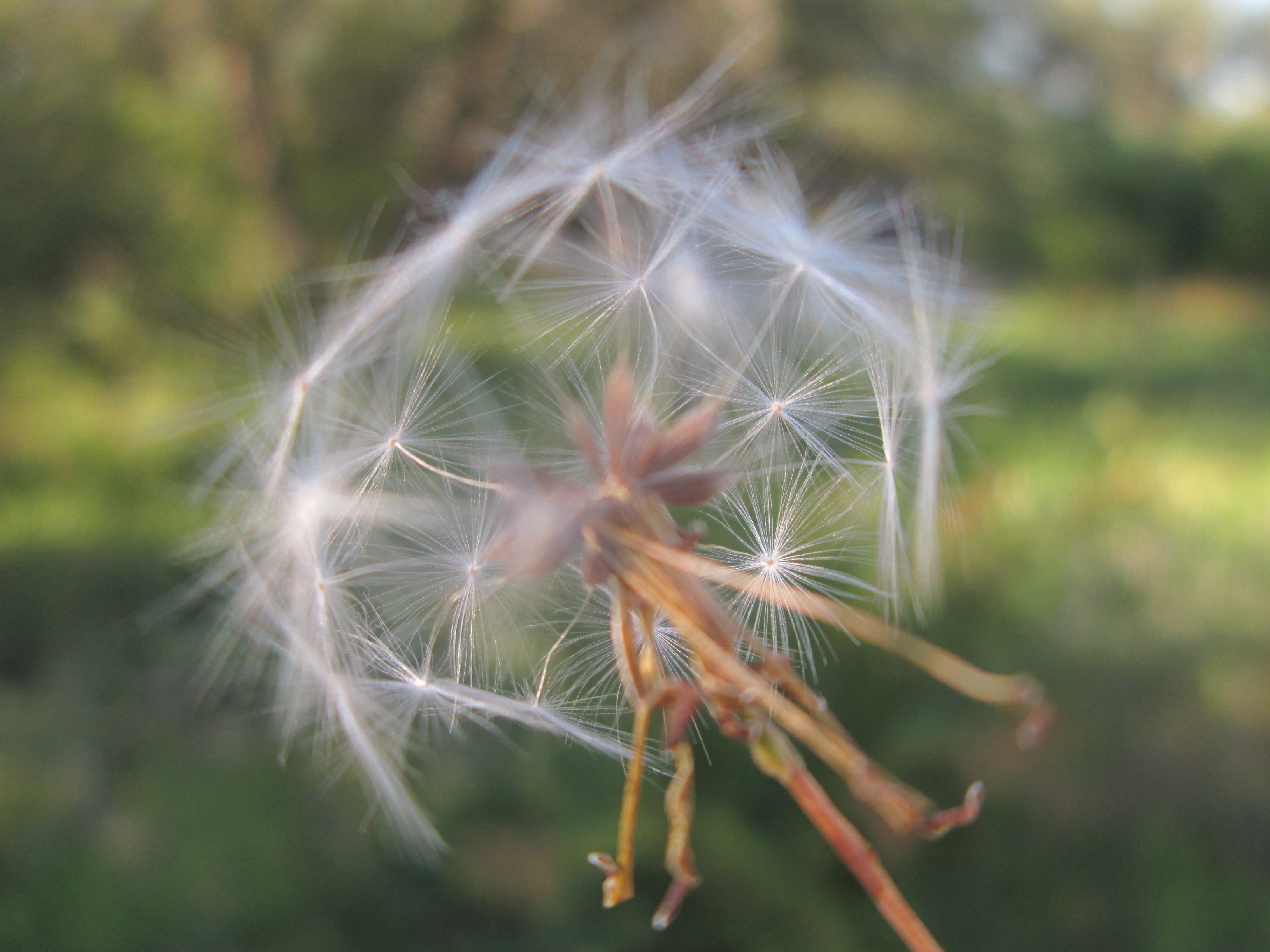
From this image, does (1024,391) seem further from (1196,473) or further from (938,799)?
(938,799)

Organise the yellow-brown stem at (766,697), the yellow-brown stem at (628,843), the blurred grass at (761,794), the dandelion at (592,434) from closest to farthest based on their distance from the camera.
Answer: the yellow-brown stem at (766,697), the yellow-brown stem at (628,843), the dandelion at (592,434), the blurred grass at (761,794)

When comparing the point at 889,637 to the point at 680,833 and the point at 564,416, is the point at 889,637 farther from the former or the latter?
the point at 564,416

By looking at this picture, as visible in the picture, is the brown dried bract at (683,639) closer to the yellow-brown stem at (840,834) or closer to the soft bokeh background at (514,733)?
the yellow-brown stem at (840,834)

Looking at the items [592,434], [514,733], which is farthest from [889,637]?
[514,733]

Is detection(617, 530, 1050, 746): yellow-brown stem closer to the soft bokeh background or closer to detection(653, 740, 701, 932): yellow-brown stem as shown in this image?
detection(653, 740, 701, 932): yellow-brown stem

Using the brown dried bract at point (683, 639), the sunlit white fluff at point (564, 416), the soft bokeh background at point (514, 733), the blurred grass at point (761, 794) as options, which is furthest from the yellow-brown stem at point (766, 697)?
the blurred grass at point (761, 794)

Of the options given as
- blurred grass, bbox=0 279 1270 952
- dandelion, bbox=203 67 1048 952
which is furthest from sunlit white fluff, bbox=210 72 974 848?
blurred grass, bbox=0 279 1270 952

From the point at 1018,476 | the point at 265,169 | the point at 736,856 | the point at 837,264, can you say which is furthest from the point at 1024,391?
the point at 837,264
